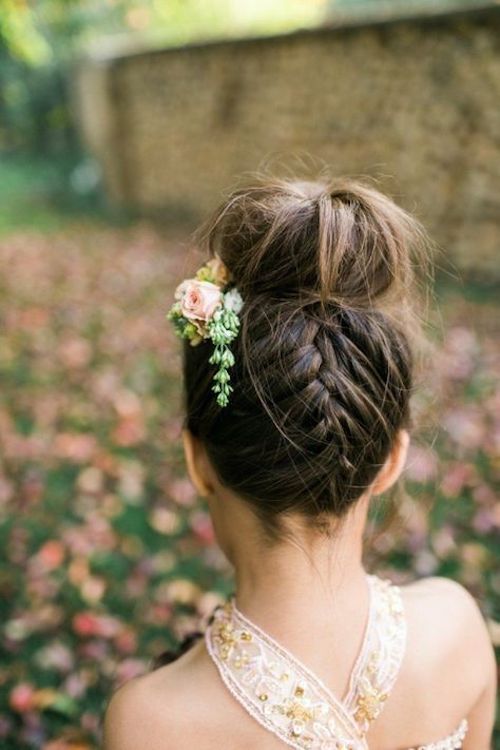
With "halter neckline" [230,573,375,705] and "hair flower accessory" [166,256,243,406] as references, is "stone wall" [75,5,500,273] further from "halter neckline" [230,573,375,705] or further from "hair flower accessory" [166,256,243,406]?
"halter neckline" [230,573,375,705]

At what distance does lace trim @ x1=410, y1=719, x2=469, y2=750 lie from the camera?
1183 mm

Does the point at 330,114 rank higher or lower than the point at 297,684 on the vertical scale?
higher

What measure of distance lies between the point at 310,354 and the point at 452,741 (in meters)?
0.84

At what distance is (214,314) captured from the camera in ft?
3.28

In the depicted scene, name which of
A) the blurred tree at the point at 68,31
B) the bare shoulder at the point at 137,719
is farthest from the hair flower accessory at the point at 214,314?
the blurred tree at the point at 68,31

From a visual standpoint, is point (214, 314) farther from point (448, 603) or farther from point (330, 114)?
point (330, 114)

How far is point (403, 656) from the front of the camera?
112cm

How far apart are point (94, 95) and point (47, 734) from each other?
10158 millimetres

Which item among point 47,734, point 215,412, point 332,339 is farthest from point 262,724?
point 47,734

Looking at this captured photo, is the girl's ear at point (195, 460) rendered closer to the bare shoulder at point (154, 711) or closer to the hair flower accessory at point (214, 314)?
the hair flower accessory at point (214, 314)

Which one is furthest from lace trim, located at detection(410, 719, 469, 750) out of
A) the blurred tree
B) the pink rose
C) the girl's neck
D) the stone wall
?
the blurred tree

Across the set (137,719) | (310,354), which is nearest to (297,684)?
(137,719)

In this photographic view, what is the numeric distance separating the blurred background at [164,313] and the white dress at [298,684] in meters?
0.71

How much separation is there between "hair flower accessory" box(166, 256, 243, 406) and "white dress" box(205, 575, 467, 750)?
41 cm
